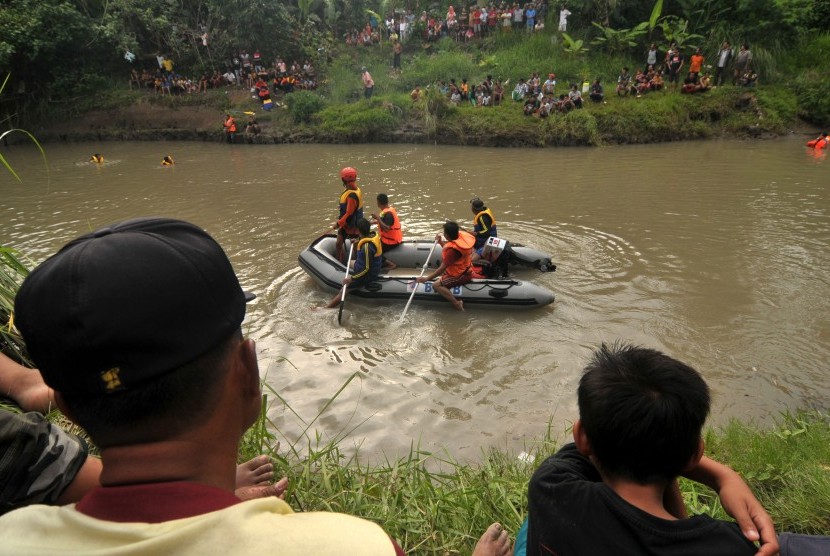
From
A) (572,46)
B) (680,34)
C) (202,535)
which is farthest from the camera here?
(572,46)

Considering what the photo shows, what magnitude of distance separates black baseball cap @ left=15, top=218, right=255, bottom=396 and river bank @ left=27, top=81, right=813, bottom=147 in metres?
16.7

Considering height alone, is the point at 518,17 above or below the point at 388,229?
above

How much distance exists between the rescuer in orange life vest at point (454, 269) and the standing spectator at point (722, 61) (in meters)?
15.4

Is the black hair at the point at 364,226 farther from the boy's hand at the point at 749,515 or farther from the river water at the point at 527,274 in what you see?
the boy's hand at the point at 749,515

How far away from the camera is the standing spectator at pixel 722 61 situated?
55.7ft

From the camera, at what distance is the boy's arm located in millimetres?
1460

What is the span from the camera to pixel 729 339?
5.79 meters

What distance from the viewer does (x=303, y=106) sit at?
19.5 metres

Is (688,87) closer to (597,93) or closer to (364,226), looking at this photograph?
(597,93)

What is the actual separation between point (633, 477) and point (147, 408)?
4.22 feet

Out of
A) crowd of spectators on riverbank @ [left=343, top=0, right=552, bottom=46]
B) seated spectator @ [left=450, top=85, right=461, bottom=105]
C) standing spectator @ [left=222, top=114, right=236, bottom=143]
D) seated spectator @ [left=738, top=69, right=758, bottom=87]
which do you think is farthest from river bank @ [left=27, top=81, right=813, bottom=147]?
crowd of spectators on riverbank @ [left=343, top=0, right=552, bottom=46]

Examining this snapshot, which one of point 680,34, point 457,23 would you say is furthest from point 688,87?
point 457,23

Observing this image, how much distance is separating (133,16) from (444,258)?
22.5 m

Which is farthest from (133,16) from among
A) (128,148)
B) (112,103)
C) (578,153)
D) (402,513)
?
(402,513)
